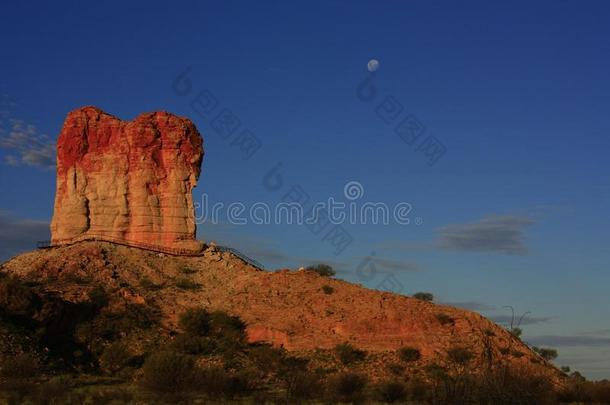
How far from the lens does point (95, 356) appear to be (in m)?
46.2

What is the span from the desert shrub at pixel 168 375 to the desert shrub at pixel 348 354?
13874 mm

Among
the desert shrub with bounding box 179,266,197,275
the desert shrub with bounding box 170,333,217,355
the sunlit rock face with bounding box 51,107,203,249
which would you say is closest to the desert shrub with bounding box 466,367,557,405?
the desert shrub with bounding box 170,333,217,355

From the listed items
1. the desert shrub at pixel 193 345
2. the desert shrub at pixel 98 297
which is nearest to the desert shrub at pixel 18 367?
the desert shrub at pixel 193 345

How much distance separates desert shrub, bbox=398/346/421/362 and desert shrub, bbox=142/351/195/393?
1732 centimetres

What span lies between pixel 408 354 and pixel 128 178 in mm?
29502

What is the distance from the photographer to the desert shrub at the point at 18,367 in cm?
3706

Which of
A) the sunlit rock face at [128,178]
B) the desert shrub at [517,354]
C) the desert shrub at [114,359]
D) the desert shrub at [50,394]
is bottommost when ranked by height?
the desert shrub at [50,394]

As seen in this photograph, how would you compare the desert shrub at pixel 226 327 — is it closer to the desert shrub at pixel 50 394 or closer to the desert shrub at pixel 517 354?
the desert shrub at pixel 50 394

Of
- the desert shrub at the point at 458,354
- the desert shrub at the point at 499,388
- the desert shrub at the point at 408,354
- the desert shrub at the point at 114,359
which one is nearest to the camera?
the desert shrub at the point at 499,388

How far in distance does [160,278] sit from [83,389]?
22.5 meters

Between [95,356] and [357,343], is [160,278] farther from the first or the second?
[357,343]

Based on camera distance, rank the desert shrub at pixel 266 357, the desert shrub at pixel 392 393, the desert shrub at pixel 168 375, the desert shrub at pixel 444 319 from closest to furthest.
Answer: the desert shrub at pixel 168 375 → the desert shrub at pixel 392 393 → the desert shrub at pixel 266 357 → the desert shrub at pixel 444 319

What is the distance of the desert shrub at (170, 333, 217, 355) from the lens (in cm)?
4709

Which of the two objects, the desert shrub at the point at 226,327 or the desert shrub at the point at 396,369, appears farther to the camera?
the desert shrub at the point at 226,327
